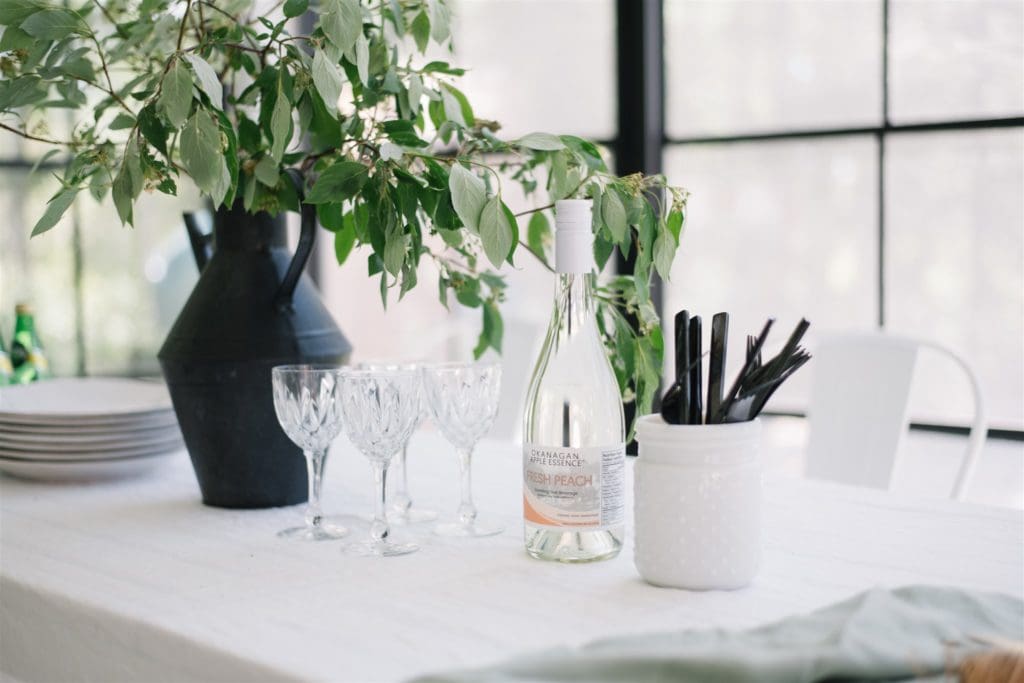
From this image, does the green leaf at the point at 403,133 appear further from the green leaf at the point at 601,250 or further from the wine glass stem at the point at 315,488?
the wine glass stem at the point at 315,488

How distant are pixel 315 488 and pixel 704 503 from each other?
0.40m

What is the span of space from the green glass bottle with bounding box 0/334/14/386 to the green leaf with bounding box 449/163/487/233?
1.10m

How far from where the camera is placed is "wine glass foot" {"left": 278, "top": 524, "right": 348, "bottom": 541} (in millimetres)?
980

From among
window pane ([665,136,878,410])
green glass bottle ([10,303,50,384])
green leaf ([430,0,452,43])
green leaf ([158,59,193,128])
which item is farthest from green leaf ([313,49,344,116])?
window pane ([665,136,878,410])

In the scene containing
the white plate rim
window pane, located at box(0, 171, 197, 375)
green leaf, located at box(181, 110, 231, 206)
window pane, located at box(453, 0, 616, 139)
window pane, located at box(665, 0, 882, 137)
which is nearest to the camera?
green leaf, located at box(181, 110, 231, 206)

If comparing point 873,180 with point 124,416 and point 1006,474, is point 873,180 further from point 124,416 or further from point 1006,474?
point 124,416

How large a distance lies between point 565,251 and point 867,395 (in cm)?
90

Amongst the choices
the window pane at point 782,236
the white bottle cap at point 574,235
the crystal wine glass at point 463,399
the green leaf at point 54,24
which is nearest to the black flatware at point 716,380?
the white bottle cap at point 574,235

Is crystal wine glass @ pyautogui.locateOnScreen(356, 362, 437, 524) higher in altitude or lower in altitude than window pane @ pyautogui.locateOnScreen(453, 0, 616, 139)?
lower

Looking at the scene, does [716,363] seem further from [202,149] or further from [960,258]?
[960,258]

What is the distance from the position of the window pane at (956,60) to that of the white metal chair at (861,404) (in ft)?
2.92

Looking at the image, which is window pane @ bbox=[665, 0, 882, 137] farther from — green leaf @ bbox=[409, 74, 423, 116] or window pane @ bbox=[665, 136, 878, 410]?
green leaf @ bbox=[409, 74, 423, 116]

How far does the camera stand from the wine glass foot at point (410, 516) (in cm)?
105

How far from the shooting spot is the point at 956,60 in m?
2.22
